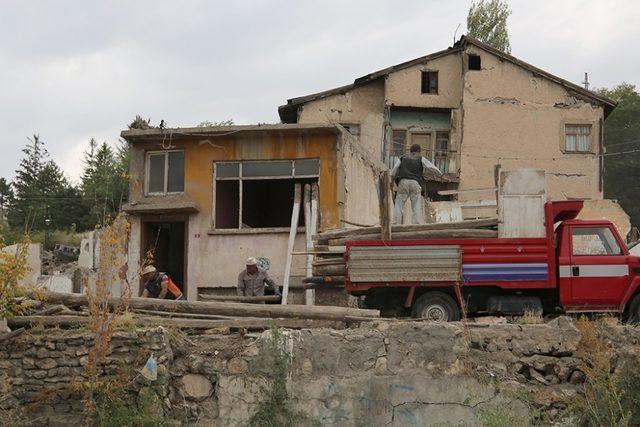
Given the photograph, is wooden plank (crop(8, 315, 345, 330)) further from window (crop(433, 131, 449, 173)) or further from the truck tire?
window (crop(433, 131, 449, 173))

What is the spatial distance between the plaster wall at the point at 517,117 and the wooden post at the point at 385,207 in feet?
58.4

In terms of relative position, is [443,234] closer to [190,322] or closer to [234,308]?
[234,308]

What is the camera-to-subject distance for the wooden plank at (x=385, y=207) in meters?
12.5

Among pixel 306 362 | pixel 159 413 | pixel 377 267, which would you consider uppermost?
pixel 377 267

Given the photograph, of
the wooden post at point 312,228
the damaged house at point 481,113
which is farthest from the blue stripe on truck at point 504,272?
the damaged house at point 481,113

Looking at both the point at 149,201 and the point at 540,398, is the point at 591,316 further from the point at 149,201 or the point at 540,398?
the point at 149,201

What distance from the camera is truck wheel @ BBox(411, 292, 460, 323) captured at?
1203 cm

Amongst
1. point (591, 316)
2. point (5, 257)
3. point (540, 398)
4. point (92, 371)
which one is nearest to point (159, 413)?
point (92, 371)

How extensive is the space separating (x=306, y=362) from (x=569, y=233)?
475 centimetres

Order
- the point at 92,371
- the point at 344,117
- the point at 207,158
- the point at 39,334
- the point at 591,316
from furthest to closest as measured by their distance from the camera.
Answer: the point at 344,117, the point at 207,158, the point at 591,316, the point at 39,334, the point at 92,371

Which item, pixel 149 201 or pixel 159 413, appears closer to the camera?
pixel 159 413

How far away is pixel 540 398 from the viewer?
32.7 feet

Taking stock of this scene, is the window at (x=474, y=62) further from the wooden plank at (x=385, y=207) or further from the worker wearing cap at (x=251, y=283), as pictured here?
the worker wearing cap at (x=251, y=283)

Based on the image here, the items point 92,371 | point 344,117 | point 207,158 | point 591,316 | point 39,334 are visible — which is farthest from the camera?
point 344,117
